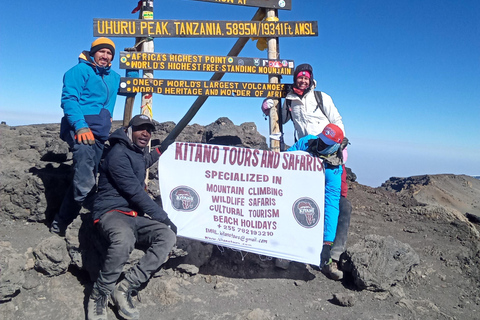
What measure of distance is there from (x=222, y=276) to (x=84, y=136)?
2.62 metres

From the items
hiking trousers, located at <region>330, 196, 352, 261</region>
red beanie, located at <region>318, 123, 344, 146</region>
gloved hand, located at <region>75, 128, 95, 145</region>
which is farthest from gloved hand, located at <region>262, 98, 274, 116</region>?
gloved hand, located at <region>75, 128, 95, 145</region>

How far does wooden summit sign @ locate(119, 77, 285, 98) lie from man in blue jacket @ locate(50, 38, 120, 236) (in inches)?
19.7

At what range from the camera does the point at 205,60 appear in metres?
5.75

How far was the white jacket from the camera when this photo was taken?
5598mm

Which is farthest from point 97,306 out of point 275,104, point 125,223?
point 275,104

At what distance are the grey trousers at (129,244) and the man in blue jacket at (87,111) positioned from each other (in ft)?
2.45

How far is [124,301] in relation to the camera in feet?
13.7

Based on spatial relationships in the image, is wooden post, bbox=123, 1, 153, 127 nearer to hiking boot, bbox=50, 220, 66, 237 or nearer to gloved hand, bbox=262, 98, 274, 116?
hiking boot, bbox=50, 220, 66, 237

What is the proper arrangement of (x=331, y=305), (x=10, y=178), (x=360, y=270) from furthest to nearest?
1. (x=10, y=178)
2. (x=360, y=270)
3. (x=331, y=305)

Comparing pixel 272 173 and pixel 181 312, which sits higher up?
pixel 272 173

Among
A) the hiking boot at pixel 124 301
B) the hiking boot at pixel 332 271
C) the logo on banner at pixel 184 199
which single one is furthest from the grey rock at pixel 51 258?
the hiking boot at pixel 332 271

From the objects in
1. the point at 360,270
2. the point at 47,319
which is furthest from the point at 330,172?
the point at 47,319

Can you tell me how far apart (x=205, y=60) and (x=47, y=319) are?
394 cm

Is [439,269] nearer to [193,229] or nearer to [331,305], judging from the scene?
[331,305]
